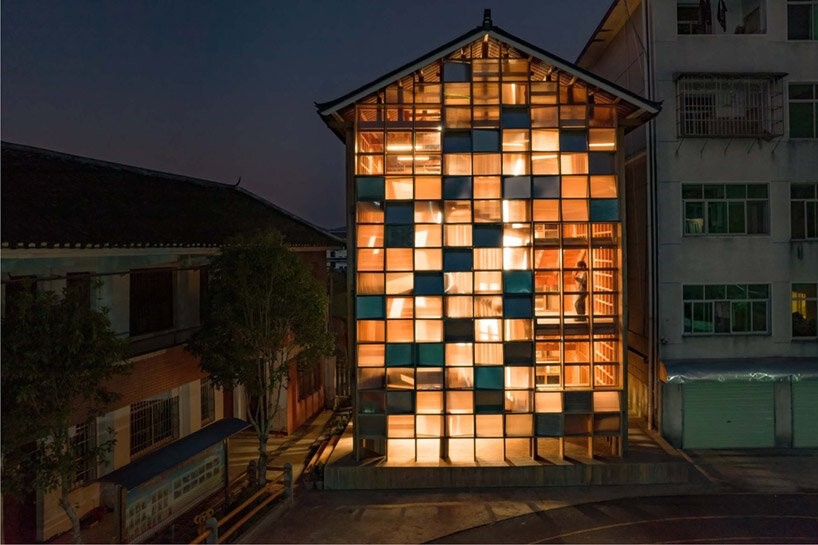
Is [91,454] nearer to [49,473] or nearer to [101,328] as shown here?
[49,473]

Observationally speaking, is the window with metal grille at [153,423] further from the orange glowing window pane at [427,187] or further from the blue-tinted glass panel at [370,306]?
the orange glowing window pane at [427,187]

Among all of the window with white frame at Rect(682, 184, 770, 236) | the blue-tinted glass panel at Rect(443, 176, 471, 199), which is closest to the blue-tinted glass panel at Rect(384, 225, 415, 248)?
the blue-tinted glass panel at Rect(443, 176, 471, 199)

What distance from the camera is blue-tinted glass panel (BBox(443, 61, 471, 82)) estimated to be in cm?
1628

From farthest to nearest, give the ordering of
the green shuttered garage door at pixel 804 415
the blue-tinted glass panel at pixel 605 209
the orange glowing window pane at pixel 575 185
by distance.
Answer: the green shuttered garage door at pixel 804 415 < the orange glowing window pane at pixel 575 185 < the blue-tinted glass panel at pixel 605 209

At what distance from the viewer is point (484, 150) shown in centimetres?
1611

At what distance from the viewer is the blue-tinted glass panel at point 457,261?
1595 centimetres

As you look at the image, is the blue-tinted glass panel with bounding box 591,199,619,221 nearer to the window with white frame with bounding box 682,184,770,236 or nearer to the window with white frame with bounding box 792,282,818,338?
the window with white frame with bounding box 682,184,770,236

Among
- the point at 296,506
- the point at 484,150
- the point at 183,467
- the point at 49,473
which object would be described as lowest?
the point at 296,506

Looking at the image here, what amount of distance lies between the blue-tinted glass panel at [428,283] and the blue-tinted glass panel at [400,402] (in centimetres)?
301

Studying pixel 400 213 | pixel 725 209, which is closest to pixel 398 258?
pixel 400 213

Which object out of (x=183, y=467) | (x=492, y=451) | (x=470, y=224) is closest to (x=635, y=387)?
(x=492, y=451)

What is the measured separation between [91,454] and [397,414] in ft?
26.4

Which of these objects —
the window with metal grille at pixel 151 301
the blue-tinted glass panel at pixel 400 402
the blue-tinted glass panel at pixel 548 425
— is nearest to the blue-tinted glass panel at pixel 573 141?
the blue-tinted glass panel at pixel 548 425

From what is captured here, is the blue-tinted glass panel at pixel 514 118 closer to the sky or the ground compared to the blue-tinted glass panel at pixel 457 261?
closer to the sky
